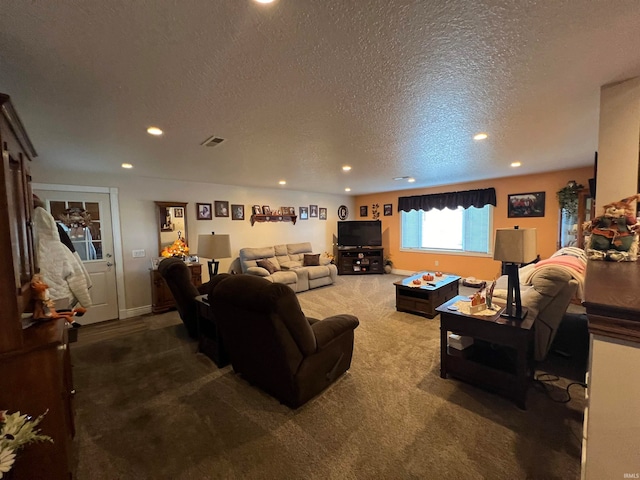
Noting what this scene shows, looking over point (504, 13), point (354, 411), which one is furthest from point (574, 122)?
point (354, 411)

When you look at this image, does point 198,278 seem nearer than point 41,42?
No

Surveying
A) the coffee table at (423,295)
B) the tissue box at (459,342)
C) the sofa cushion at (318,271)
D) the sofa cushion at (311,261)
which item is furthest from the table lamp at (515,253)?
the sofa cushion at (311,261)

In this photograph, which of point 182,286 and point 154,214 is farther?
point 154,214

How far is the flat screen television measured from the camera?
Result: 738cm

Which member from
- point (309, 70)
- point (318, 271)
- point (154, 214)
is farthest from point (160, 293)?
point (309, 70)

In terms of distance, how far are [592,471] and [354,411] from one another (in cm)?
149

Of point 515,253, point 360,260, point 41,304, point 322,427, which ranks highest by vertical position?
point 515,253

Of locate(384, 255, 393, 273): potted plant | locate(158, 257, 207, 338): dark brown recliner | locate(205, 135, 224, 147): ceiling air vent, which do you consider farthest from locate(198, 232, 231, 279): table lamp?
locate(384, 255, 393, 273): potted plant

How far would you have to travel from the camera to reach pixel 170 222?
15.9 feet

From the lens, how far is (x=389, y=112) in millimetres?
2141

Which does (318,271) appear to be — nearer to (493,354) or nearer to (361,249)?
(361,249)

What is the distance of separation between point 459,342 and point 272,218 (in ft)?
15.9

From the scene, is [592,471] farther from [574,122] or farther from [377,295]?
[377,295]

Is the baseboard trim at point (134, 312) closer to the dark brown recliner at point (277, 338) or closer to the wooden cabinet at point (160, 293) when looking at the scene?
the wooden cabinet at point (160, 293)
